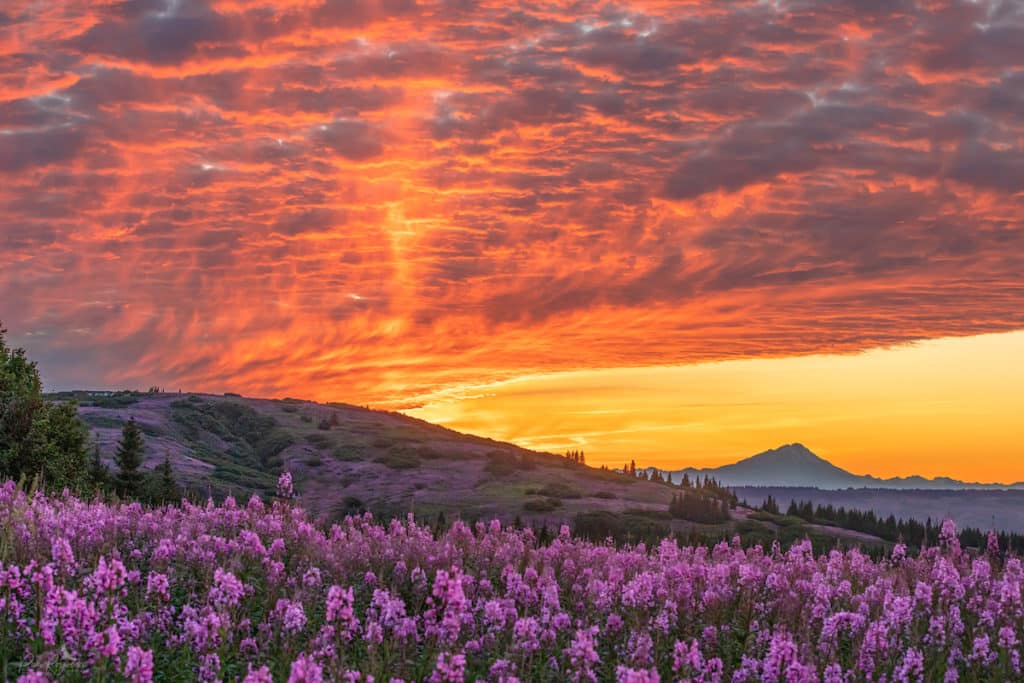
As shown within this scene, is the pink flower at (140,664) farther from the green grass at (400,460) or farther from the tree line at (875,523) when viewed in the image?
the green grass at (400,460)

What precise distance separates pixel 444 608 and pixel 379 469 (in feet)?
168

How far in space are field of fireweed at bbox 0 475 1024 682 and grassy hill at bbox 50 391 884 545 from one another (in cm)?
2488

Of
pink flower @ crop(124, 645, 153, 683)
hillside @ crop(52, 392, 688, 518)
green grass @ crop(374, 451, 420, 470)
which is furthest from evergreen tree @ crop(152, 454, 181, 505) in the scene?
pink flower @ crop(124, 645, 153, 683)

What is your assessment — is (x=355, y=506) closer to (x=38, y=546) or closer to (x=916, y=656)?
(x=38, y=546)

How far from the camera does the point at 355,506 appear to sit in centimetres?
4981

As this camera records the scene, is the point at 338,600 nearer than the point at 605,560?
Yes

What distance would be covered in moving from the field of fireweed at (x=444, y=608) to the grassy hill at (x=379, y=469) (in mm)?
24881

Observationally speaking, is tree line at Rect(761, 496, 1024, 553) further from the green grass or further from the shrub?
the green grass

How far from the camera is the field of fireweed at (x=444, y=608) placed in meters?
7.62

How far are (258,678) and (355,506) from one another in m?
45.1

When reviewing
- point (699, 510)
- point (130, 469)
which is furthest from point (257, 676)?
point (699, 510)

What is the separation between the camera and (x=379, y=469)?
6012 centimetres

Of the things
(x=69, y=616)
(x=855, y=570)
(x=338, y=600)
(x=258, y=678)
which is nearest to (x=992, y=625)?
(x=855, y=570)

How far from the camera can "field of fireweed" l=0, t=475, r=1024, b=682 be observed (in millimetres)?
7617
